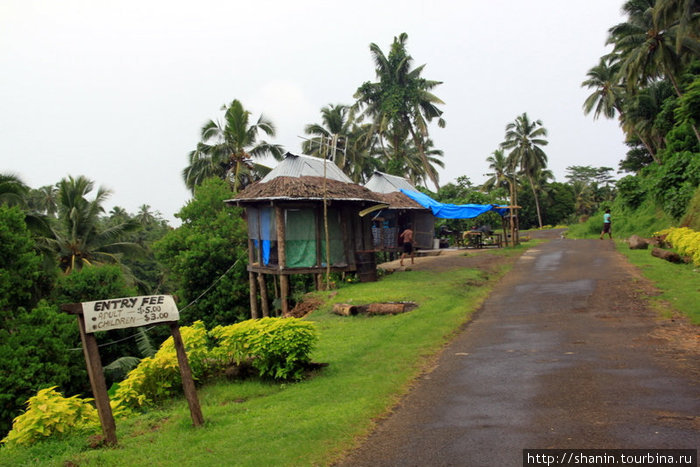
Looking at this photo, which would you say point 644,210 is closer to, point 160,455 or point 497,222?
point 497,222

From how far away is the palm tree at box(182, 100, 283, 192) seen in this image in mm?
34344

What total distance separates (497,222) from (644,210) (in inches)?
389

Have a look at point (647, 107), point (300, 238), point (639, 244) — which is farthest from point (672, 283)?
point (647, 107)

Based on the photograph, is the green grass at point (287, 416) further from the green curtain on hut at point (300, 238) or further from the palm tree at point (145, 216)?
the palm tree at point (145, 216)

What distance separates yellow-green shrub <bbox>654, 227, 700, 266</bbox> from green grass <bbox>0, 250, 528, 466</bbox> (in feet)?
34.0

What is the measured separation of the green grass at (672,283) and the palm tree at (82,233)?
23.8 m

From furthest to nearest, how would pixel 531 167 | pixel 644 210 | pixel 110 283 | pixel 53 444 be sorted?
pixel 531 167 < pixel 644 210 < pixel 110 283 < pixel 53 444

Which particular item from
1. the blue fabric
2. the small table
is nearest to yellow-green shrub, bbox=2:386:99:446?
the blue fabric

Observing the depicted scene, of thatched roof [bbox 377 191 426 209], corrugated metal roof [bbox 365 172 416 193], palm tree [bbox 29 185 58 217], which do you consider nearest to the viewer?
thatched roof [bbox 377 191 426 209]

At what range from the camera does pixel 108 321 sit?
602cm

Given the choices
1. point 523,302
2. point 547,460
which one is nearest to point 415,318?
point 523,302

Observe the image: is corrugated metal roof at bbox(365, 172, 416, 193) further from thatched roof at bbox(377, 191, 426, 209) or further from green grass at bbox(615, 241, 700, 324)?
green grass at bbox(615, 241, 700, 324)

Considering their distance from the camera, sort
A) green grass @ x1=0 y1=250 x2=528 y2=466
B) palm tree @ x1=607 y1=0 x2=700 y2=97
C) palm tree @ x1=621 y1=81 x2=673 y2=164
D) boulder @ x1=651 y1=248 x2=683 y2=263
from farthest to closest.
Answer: palm tree @ x1=621 y1=81 x2=673 y2=164, palm tree @ x1=607 y1=0 x2=700 y2=97, boulder @ x1=651 y1=248 x2=683 y2=263, green grass @ x1=0 y1=250 x2=528 y2=466

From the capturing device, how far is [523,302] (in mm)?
13773
